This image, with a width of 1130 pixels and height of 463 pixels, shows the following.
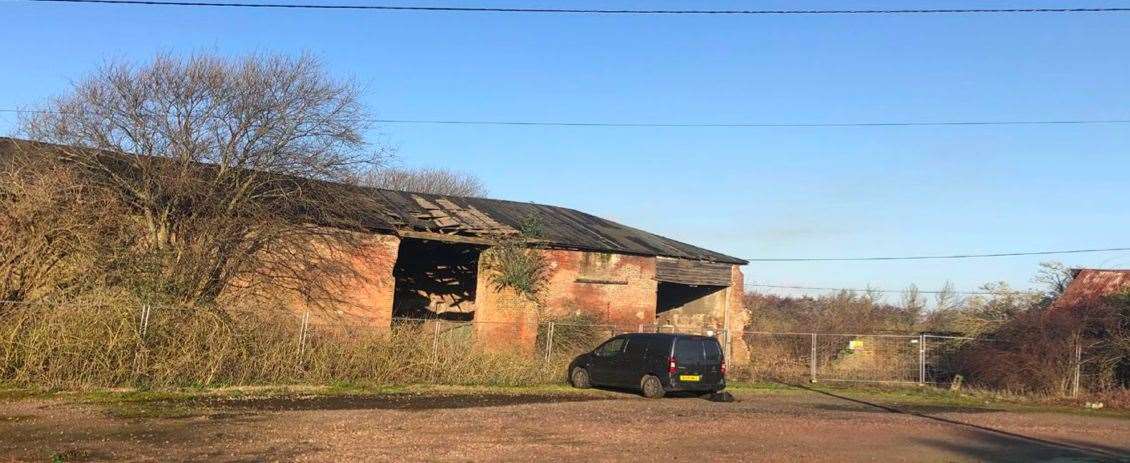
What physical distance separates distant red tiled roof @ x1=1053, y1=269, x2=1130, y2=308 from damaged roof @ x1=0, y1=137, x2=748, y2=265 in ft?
34.1

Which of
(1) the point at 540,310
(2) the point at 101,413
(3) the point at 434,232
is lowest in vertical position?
(2) the point at 101,413

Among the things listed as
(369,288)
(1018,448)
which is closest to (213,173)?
(369,288)

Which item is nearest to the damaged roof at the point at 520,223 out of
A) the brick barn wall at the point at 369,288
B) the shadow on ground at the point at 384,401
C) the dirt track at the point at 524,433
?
the brick barn wall at the point at 369,288

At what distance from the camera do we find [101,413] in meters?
12.9

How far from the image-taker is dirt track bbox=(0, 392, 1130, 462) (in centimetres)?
1011

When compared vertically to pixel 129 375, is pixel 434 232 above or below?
above

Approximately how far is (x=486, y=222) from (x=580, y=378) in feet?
24.9


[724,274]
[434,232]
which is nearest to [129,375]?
[434,232]

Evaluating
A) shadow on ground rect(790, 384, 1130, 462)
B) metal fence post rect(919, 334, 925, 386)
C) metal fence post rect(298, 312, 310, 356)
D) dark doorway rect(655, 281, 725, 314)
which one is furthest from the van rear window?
dark doorway rect(655, 281, 725, 314)

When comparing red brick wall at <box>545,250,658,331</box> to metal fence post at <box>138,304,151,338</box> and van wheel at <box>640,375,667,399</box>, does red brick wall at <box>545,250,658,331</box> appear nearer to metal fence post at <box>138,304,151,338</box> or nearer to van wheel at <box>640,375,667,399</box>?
van wheel at <box>640,375,667,399</box>

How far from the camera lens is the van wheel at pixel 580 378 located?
69.3ft

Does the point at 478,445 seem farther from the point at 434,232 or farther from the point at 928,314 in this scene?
the point at 928,314

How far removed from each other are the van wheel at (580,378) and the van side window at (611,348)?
0.64 m

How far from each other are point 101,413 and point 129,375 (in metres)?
3.23
